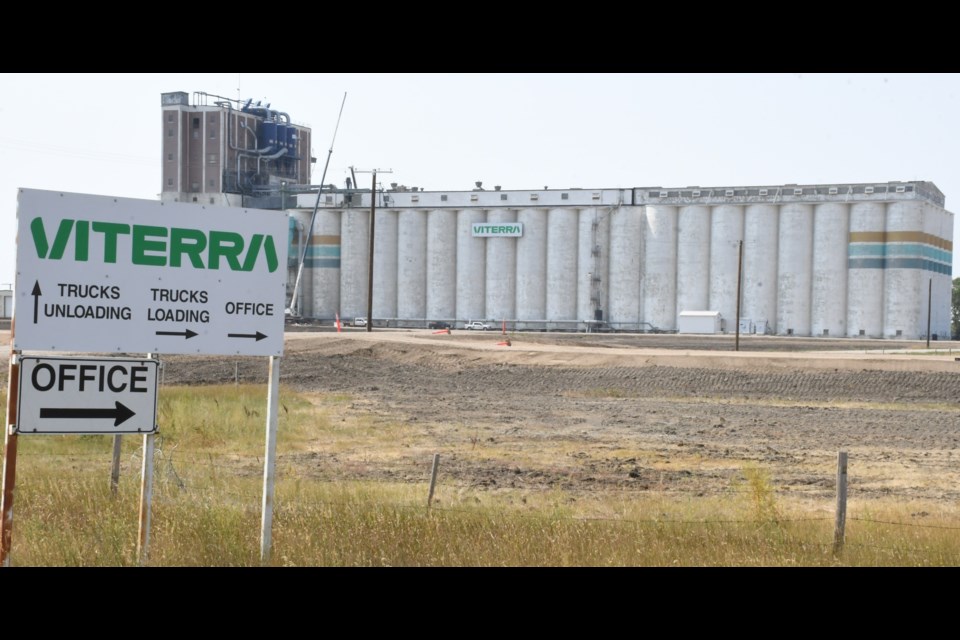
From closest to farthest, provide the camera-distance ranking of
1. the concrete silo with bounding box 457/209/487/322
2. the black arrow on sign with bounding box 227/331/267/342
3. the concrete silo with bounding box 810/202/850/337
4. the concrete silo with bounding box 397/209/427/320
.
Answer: the black arrow on sign with bounding box 227/331/267/342 → the concrete silo with bounding box 810/202/850/337 → the concrete silo with bounding box 457/209/487/322 → the concrete silo with bounding box 397/209/427/320

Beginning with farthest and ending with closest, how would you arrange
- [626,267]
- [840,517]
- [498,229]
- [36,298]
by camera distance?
[498,229] → [626,267] → [840,517] → [36,298]

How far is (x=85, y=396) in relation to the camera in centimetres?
779

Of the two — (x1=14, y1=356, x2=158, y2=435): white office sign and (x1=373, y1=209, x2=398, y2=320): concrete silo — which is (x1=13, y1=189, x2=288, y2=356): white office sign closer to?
(x1=14, y1=356, x2=158, y2=435): white office sign

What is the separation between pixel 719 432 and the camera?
24.7 metres

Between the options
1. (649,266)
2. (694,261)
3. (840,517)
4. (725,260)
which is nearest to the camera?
(840,517)

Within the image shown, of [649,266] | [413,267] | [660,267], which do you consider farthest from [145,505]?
[413,267]

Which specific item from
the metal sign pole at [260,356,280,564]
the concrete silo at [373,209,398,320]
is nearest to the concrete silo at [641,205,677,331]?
the concrete silo at [373,209,398,320]

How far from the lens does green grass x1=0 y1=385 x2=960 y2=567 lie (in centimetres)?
956

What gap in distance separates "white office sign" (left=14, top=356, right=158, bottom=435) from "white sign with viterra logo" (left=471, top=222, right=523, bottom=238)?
84502 mm

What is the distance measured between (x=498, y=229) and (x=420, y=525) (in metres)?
82.0

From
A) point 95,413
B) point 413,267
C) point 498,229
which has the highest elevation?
point 498,229

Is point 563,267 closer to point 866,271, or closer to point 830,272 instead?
point 830,272

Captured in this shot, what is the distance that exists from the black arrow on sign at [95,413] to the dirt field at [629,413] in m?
9.20
